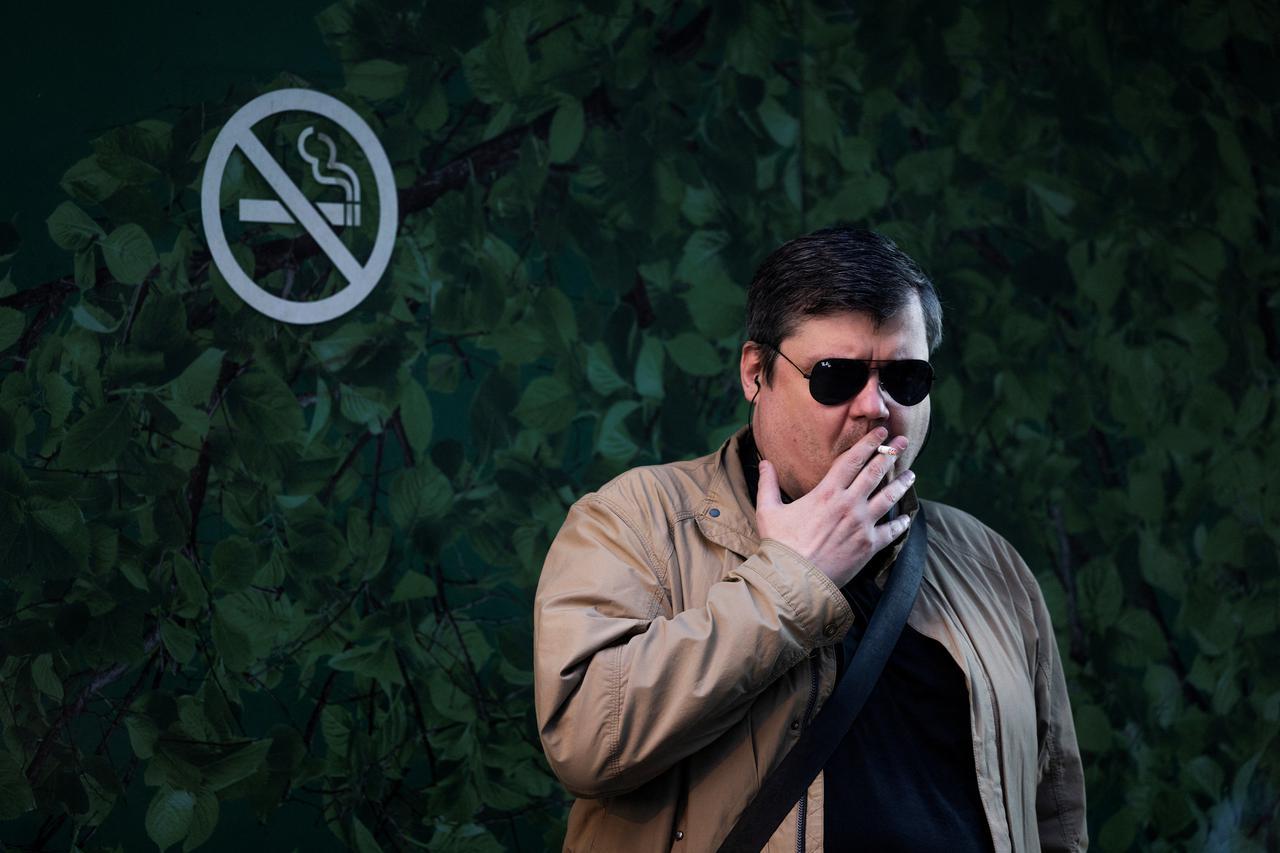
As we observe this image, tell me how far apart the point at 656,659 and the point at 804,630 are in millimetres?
222

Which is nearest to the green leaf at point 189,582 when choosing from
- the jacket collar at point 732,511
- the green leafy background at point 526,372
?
the green leafy background at point 526,372

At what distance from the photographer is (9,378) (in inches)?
108

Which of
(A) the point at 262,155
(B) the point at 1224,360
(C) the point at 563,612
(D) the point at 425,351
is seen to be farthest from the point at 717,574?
(B) the point at 1224,360

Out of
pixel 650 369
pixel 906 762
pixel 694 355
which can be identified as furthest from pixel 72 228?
pixel 906 762

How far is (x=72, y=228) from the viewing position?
2.79 metres

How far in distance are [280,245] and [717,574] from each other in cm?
139

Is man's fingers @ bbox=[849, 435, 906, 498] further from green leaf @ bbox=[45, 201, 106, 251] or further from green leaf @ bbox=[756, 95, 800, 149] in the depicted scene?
green leaf @ bbox=[45, 201, 106, 251]

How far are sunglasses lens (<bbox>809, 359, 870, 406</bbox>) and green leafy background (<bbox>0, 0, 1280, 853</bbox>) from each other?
1.17m

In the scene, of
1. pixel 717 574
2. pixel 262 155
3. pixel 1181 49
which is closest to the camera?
pixel 717 574

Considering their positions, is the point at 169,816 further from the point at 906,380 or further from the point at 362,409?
the point at 906,380

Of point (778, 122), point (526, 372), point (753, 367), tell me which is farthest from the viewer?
point (778, 122)

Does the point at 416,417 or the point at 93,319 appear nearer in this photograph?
the point at 93,319

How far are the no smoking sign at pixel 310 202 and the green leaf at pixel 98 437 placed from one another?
36 cm

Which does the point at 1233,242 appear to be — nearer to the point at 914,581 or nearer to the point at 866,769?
the point at 914,581
